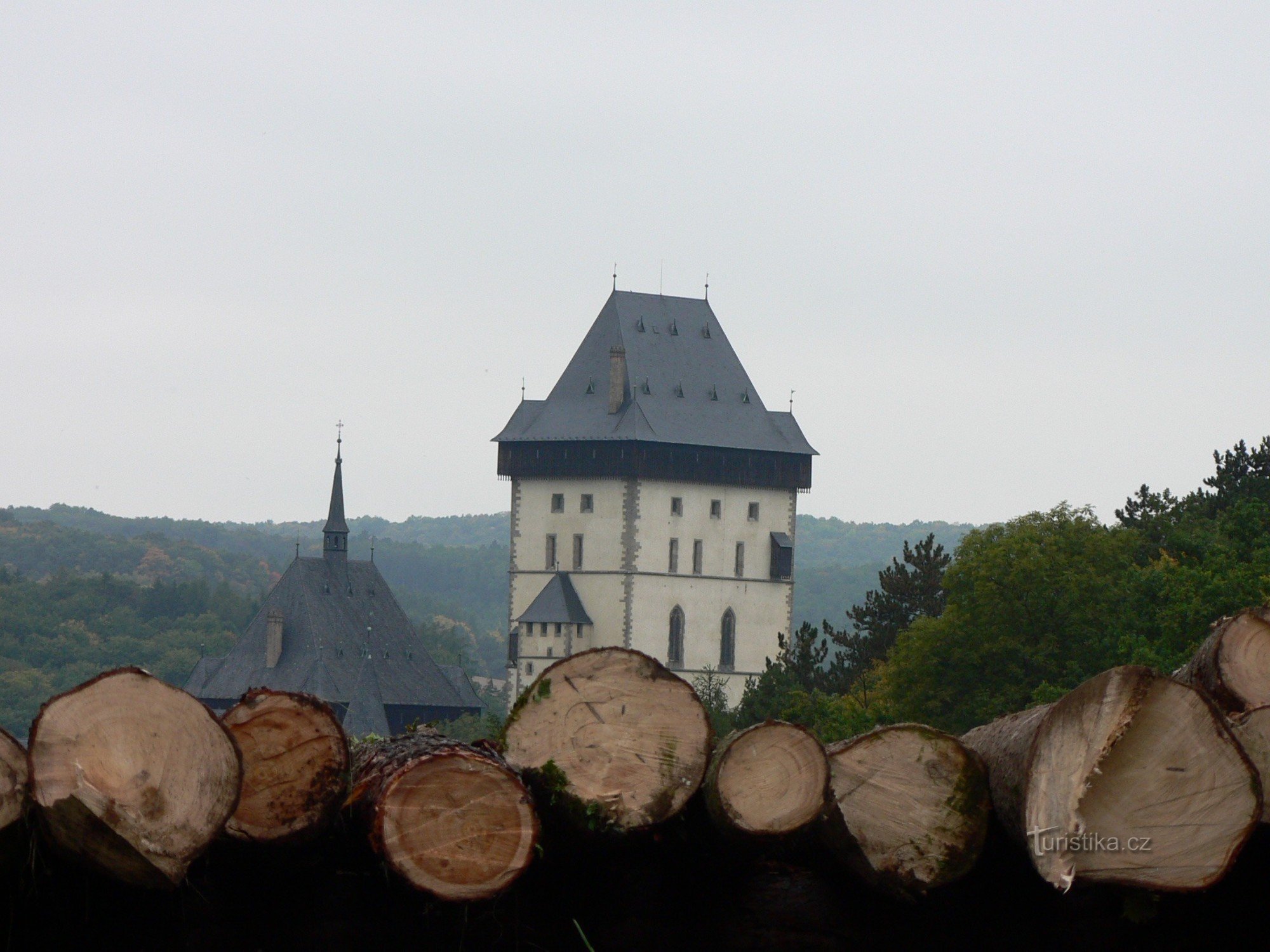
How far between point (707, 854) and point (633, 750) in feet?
1.75

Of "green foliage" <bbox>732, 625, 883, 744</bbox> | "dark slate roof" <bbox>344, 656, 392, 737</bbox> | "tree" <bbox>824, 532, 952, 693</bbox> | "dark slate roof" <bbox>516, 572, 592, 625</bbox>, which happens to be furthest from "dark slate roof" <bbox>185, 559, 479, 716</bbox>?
"tree" <bbox>824, 532, 952, 693</bbox>

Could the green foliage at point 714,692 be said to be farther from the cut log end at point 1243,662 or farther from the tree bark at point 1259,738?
the tree bark at point 1259,738

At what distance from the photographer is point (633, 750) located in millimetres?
7082

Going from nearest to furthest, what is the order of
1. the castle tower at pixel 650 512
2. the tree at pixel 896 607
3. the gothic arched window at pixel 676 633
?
the tree at pixel 896 607 < the castle tower at pixel 650 512 < the gothic arched window at pixel 676 633

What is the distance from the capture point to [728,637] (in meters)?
91.1

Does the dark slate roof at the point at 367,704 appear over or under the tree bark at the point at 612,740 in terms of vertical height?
under

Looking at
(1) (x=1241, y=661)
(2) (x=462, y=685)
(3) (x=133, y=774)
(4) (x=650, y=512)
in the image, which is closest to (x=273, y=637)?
(2) (x=462, y=685)

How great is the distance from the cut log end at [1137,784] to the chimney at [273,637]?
9167cm

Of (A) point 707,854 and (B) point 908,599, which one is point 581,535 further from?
(A) point 707,854

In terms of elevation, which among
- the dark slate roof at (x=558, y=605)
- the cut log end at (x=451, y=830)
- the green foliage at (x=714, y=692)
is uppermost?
the cut log end at (x=451, y=830)

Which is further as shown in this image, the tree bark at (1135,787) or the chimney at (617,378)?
the chimney at (617,378)

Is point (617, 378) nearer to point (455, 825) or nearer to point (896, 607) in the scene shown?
point (896, 607)

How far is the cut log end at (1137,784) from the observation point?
700cm

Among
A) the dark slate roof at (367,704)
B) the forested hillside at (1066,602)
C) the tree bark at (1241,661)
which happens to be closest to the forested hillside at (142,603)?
the dark slate roof at (367,704)
